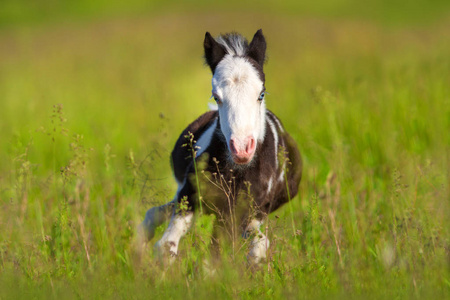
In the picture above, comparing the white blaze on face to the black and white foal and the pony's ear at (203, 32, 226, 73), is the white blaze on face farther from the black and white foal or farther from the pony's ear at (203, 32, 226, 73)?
the pony's ear at (203, 32, 226, 73)

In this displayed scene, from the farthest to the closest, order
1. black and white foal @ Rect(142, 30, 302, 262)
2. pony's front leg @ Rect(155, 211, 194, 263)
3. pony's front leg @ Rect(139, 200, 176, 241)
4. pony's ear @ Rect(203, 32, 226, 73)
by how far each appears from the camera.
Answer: pony's front leg @ Rect(139, 200, 176, 241) < pony's ear @ Rect(203, 32, 226, 73) < pony's front leg @ Rect(155, 211, 194, 263) < black and white foal @ Rect(142, 30, 302, 262)

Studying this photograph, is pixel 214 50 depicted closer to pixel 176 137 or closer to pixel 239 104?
pixel 239 104

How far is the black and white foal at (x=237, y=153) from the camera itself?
3758mm

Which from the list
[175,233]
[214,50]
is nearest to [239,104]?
[214,50]

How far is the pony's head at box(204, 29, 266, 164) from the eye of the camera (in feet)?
12.0

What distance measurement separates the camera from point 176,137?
323 inches

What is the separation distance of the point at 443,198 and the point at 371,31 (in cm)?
1102

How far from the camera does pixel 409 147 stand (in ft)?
22.7

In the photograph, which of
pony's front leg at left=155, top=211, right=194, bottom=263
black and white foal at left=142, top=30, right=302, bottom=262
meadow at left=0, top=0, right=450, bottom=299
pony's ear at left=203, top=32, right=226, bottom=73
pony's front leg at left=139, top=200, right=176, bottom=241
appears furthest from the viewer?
pony's front leg at left=139, top=200, right=176, bottom=241

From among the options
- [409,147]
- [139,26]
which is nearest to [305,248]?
[409,147]

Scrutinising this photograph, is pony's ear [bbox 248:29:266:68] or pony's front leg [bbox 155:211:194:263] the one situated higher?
pony's ear [bbox 248:29:266:68]

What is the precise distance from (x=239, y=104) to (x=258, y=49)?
78cm

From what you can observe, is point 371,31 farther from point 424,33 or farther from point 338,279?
point 338,279

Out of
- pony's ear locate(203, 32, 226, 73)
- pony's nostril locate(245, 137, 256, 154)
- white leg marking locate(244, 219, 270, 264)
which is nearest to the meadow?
white leg marking locate(244, 219, 270, 264)
